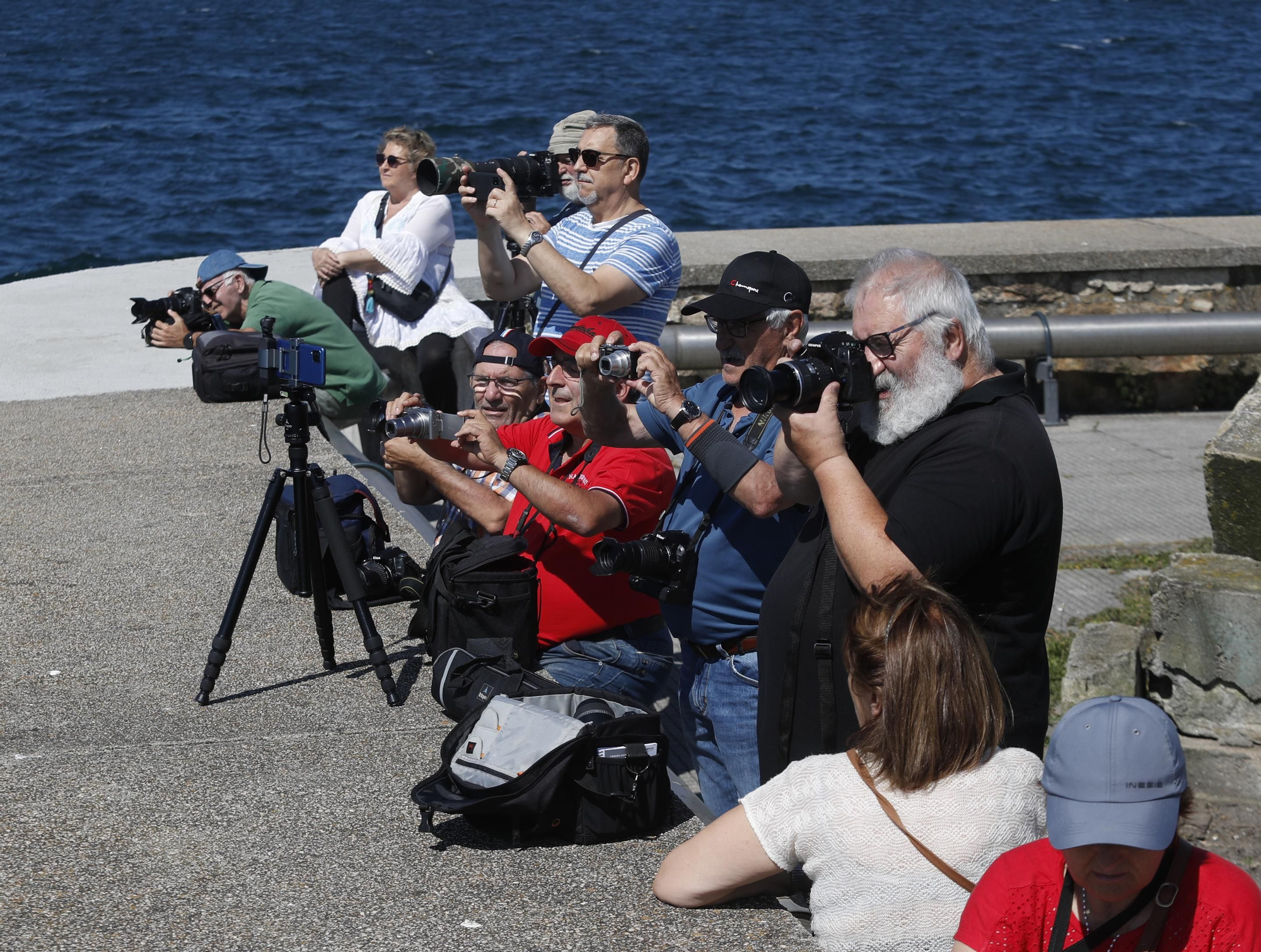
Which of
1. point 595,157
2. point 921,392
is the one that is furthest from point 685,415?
point 595,157

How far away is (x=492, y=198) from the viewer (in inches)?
190

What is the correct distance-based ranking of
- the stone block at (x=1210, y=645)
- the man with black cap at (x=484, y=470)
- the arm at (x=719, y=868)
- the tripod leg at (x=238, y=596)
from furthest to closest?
the stone block at (x=1210, y=645), the man with black cap at (x=484, y=470), the tripod leg at (x=238, y=596), the arm at (x=719, y=868)

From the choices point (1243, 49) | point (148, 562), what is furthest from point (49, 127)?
point (1243, 49)

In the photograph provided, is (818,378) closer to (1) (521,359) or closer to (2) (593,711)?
(2) (593,711)

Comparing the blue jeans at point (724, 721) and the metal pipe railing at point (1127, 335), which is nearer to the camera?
the blue jeans at point (724, 721)

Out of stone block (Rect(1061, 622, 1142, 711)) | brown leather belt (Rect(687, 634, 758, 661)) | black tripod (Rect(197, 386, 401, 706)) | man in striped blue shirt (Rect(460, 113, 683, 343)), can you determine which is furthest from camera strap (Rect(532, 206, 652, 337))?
stone block (Rect(1061, 622, 1142, 711))

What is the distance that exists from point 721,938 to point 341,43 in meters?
37.8

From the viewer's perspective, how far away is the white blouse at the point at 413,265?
659 centimetres

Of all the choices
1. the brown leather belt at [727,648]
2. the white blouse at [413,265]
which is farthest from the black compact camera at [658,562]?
the white blouse at [413,265]

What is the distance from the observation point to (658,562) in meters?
3.47

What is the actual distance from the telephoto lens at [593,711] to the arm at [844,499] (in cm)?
81

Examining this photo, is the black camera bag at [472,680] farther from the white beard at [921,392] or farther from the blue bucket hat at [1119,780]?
the blue bucket hat at [1119,780]

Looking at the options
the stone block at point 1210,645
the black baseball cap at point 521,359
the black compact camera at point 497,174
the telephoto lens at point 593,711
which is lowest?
the stone block at point 1210,645

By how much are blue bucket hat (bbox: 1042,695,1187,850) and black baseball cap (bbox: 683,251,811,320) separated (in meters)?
1.79
